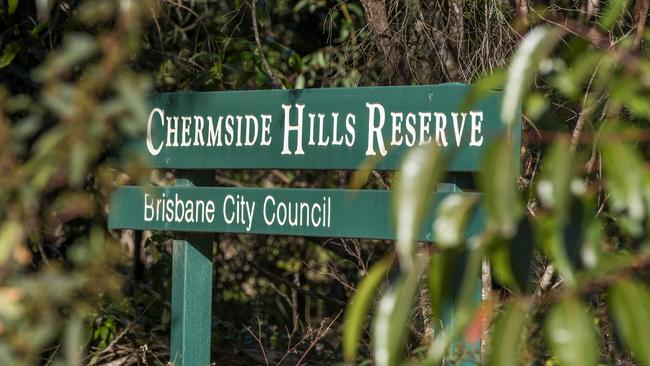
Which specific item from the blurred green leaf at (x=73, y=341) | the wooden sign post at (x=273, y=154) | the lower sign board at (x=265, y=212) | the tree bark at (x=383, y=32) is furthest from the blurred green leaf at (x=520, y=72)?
the tree bark at (x=383, y=32)

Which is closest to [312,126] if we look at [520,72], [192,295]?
[192,295]

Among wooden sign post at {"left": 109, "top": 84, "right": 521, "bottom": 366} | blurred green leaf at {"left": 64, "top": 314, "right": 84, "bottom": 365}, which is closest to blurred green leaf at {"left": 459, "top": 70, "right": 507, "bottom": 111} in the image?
blurred green leaf at {"left": 64, "top": 314, "right": 84, "bottom": 365}

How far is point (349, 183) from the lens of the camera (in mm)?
5801

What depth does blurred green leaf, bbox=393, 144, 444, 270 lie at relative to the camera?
55.7 inches

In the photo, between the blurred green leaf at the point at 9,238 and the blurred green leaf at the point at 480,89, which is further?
the blurred green leaf at the point at 9,238

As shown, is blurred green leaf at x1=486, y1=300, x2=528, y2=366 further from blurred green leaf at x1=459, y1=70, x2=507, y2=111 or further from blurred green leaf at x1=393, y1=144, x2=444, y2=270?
blurred green leaf at x1=459, y1=70, x2=507, y2=111

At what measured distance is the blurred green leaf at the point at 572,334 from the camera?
140cm

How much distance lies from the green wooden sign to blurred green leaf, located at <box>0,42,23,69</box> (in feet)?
5.65

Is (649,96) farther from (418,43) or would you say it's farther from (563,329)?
(418,43)

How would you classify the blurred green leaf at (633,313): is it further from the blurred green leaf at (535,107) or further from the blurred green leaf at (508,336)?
the blurred green leaf at (535,107)

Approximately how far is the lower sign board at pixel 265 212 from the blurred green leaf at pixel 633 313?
2214mm

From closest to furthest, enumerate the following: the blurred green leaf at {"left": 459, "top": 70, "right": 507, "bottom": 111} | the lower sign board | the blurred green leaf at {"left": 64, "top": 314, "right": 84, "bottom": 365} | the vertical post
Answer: the blurred green leaf at {"left": 459, "top": 70, "right": 507, "bottom": 111}, the blurred green leaf at {"left": 64, "top": 314, "right": 84, "bottom": 365}, the lower sign board, the vertical post

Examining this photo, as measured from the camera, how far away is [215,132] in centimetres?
449

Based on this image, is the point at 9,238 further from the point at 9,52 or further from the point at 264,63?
the point at 9,52
